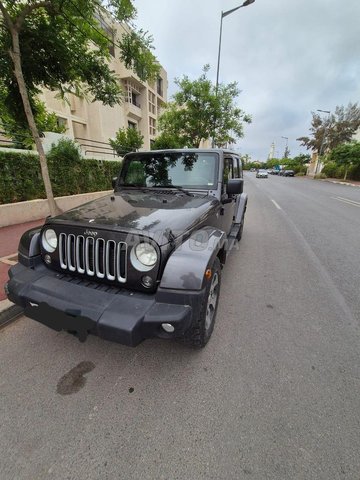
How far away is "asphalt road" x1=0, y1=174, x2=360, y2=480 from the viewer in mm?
1431

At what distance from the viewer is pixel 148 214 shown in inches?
90.1

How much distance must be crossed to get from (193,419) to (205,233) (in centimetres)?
152

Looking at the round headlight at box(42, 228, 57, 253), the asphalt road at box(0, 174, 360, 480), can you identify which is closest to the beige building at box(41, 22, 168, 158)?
the round headlight at box(42, 228, 57, 253)

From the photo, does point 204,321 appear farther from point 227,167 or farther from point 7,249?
point 7,249

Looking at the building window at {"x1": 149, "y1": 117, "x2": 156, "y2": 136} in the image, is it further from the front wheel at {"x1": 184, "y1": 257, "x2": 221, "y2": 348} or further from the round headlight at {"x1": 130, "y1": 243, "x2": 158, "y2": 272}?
the round headlight at {"x1": 130, "y1": 243, "x2": 158, "y2": 272}

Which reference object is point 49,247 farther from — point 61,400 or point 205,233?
point 205,233

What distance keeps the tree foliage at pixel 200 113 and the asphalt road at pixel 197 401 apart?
42.2 feet

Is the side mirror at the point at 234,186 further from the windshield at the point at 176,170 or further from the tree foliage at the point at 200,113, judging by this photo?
the tree foliage at the point at 200,113

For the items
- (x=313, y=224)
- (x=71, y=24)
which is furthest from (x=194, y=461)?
(x=313, y=224)

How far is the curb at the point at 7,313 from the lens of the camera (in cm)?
261


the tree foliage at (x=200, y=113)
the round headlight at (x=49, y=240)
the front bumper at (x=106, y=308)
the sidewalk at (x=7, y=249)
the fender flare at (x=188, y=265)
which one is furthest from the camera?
the tree foliage at (x=200, y=113)

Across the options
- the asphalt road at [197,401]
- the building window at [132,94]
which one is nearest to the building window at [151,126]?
the building window at [132,94]

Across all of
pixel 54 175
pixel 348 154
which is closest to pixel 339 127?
pixel 348 154

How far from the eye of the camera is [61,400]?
1.80 m
